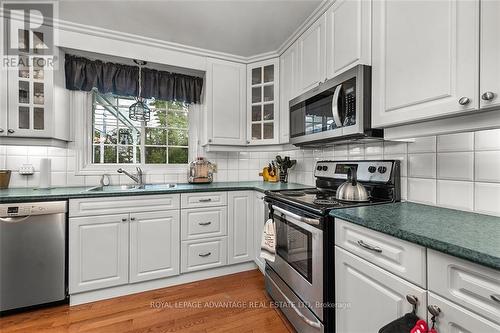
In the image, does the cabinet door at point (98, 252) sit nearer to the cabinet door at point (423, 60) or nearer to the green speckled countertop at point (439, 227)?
the green speckled countertop at point (439, 227)

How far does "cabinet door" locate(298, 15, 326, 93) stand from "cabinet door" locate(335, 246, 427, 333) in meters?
1.36

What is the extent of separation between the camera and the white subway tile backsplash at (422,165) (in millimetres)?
1354

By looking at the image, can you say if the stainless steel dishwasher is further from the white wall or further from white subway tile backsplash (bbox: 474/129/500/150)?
white subway tile backsplash (bbox: 474/129/500/150)

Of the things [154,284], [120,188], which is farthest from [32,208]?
[154,284]

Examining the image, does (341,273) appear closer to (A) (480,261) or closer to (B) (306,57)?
(A) (480,261)

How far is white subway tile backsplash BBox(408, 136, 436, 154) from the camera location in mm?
1350

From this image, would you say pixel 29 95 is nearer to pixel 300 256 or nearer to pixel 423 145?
pixel 300 256

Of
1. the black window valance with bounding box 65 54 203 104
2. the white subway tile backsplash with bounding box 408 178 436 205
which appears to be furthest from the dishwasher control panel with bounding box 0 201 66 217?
the white subway tile backsplash with bounding box 408 178 436 205

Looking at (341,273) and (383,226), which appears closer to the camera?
(383,226)

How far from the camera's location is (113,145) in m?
2.59

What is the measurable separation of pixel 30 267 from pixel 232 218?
1.61 meters

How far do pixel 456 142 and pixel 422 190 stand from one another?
33 cm

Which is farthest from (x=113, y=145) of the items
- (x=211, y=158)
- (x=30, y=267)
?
(x=30, y=267)

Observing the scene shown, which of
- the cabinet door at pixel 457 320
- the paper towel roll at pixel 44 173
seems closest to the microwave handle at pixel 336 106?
the cabinet door at pixel 457 320
